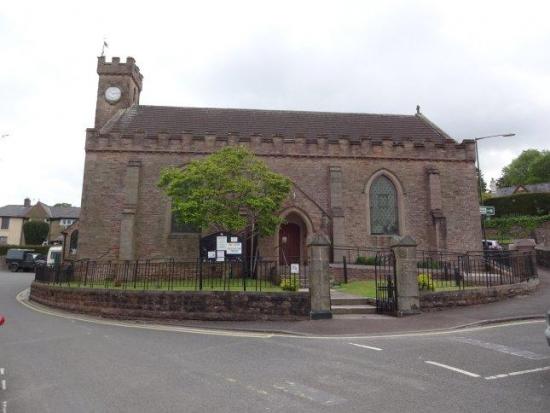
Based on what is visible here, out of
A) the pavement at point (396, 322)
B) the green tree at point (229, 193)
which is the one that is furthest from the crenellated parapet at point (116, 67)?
the pavement at point (396, 322)

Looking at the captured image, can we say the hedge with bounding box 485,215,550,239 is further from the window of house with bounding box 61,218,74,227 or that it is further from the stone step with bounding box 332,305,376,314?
the window of house with bounding box 61,218,74,227

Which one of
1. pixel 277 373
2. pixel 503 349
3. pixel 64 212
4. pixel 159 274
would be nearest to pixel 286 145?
pixel 159 274

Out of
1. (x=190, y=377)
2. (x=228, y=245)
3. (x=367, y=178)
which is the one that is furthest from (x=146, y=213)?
(x=190, y=377)

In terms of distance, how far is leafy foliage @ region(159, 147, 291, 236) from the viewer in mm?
19031

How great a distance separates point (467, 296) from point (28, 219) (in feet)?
215

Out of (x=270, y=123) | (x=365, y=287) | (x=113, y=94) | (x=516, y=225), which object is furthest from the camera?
(x=516, y=225)

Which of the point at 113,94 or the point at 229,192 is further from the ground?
the point at 113,94

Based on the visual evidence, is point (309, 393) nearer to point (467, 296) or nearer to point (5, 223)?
point (467, 296)

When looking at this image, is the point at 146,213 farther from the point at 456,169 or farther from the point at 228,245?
the point at 456,169

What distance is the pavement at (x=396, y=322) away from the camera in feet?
33.9

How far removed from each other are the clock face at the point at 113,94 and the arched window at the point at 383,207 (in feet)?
60.1

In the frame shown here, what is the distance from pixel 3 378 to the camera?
22.8 ft

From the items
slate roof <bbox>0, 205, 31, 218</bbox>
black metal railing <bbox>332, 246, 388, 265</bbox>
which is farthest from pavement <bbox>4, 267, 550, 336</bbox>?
slate roof <bbox>0, 205, 31, 218</bbox>

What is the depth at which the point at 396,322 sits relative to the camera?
36.4 feet
